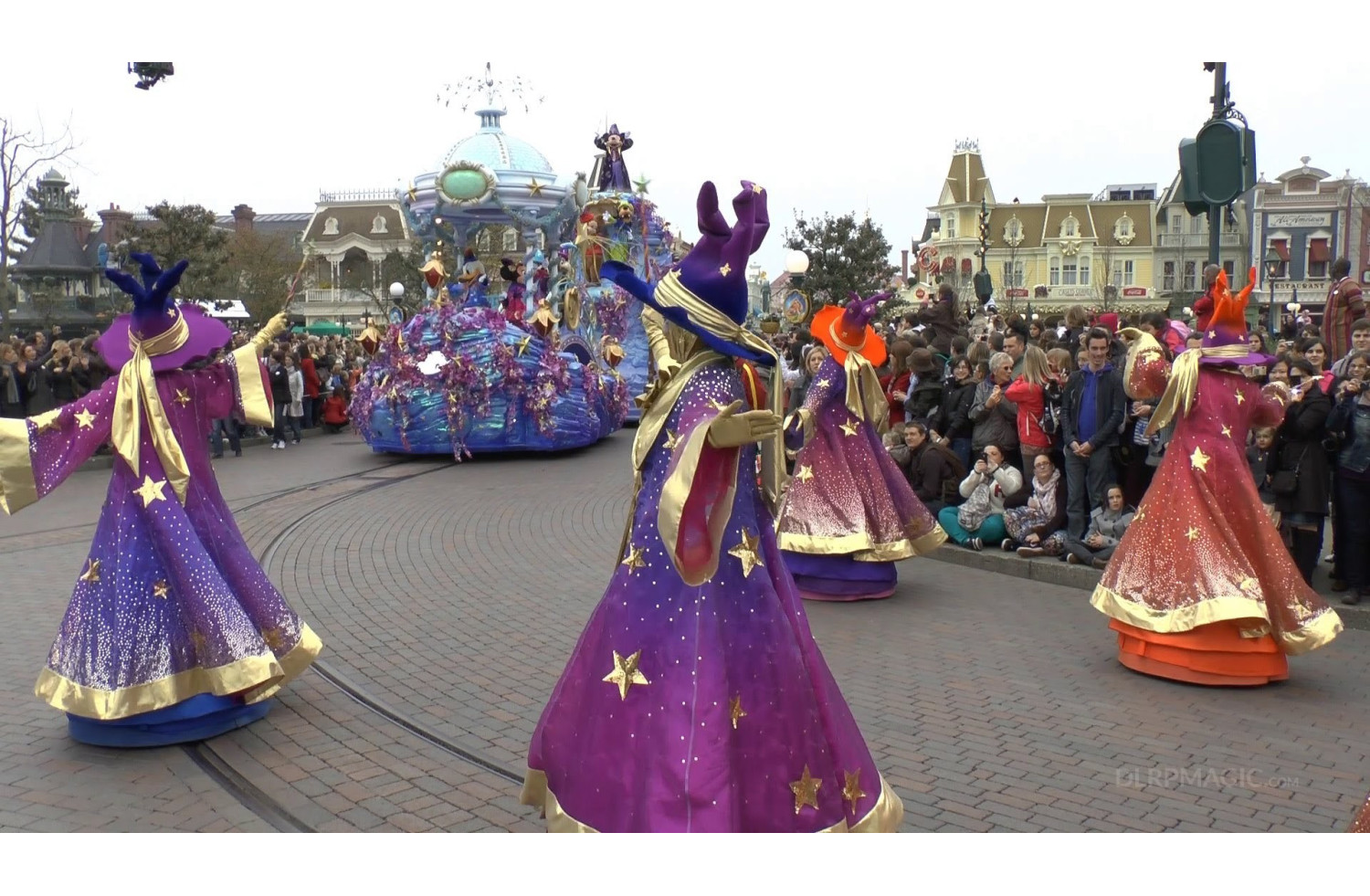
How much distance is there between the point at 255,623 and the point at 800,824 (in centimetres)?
320

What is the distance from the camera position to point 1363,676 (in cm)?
600

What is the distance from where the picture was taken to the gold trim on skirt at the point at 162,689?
482 cm

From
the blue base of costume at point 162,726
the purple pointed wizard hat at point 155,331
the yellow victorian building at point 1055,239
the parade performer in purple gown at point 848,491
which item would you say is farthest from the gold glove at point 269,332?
the yellow victorian building at point 1055,239

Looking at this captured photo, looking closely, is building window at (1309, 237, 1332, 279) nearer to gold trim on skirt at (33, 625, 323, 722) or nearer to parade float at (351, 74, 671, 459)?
parade float at (351, 74, 671, 459)

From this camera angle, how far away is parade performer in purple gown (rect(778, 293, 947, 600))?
24.6ft

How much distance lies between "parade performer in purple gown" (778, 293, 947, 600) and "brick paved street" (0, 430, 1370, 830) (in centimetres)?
38

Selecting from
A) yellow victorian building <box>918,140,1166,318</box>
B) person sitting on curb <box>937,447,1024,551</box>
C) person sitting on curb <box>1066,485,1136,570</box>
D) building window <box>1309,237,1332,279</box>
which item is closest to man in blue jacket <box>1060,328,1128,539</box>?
person sitting on curb <box>1066,485,1136,570</box>

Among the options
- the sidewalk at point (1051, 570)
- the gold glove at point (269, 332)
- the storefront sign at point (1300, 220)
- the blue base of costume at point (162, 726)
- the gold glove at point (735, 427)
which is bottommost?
the sidewalk at point (1051, 570)

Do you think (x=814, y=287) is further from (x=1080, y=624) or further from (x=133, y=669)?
(x=133, y=669)

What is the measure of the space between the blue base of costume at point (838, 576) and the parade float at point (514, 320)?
25.2 ft

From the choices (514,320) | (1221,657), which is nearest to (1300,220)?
(514,320)

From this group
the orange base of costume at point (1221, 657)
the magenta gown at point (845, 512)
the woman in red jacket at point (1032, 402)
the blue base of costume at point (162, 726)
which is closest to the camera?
the blue base of costume at point (162, 726)

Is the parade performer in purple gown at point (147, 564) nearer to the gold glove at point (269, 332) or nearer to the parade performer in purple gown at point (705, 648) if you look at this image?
the gold glove at point (269, 332)

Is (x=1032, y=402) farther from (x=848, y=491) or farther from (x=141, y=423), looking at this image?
(x=141, y=423)
